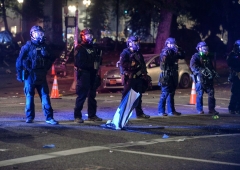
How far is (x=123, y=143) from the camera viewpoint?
28.8 ft

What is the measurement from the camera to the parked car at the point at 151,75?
21109 millimetres

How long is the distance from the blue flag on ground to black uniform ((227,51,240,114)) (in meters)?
3.58

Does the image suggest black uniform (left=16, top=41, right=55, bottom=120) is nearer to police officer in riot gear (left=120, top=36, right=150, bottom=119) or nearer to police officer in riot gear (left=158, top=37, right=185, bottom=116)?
police officer in riot gear (left=120, top=36, right=150, bottom=119)

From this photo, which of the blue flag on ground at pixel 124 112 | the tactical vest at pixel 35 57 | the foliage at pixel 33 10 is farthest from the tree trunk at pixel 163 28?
the foliage at pixel 33 10

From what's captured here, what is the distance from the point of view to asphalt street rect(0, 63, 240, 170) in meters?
7.34

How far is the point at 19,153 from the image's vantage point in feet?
25.8

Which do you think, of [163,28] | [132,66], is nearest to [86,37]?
[132,66]

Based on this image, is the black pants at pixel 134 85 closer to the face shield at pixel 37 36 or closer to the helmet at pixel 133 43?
the helmet at pixel 133 43

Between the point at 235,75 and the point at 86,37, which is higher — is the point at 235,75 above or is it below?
below

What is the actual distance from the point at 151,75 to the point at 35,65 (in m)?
11.7

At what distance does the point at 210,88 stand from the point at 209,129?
246 cm

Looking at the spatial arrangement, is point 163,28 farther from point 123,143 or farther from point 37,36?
point 123,143

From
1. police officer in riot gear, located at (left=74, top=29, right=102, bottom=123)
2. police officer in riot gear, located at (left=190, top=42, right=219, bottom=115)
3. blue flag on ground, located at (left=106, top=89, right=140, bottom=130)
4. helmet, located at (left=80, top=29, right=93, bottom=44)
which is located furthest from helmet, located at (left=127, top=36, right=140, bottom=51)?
police officer in riot gear, located at (left=190, top=42, right=219, bottom=115)

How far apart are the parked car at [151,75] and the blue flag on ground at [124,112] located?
418 inches
